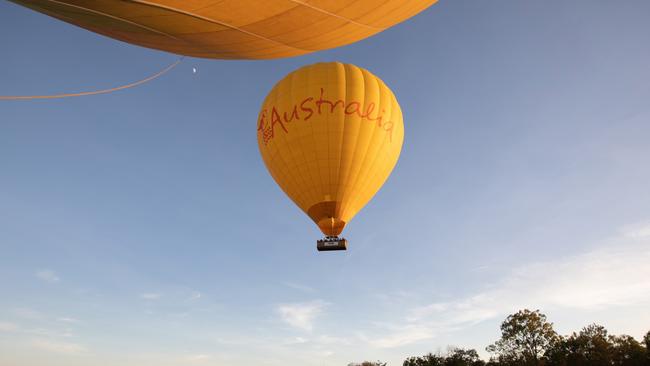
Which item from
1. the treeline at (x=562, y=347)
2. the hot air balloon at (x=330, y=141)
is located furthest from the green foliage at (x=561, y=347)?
the hot air balloon at (x=330, y=141)

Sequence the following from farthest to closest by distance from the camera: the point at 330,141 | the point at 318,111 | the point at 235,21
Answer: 1. the point at 318,111
2. the point at 330,141
3. the point at 235,21

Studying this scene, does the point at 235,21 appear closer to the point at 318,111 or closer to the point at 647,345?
the point at 318,111

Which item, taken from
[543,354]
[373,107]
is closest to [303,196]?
[373,107]

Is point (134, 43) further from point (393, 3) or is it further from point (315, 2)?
point (393, 3)

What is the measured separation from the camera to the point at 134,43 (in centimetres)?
1084

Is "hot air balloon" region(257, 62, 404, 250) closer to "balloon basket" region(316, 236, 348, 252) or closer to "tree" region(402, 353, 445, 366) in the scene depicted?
"balloon basket" region(316, 236, 348, 252)

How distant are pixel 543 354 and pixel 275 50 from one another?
61633 mm

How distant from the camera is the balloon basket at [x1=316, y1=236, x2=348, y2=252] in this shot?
93.4 feet

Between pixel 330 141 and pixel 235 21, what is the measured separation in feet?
62.9

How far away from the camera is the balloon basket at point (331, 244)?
93.4ft

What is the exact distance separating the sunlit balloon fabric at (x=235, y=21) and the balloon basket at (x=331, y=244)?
18.6 meters

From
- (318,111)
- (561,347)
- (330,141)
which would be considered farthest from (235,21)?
(561,347)

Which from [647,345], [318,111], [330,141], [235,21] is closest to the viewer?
[235,21]

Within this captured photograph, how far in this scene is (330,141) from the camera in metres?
28.4
